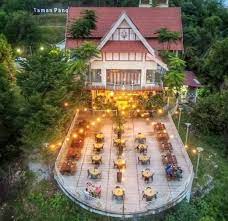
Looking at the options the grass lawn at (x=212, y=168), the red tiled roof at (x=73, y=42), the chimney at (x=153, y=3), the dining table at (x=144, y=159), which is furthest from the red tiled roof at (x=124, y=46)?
the chimney at (x=153, y=3)

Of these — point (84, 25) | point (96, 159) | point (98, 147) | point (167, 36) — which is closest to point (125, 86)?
point (167, 36)

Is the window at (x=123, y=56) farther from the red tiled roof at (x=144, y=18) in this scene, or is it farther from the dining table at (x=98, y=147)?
the dining table at (x=98, y=147)

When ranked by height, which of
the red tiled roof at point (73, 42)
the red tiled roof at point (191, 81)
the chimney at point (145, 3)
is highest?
the chimney at point (145, 3)

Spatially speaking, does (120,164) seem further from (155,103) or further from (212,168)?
(155,103)

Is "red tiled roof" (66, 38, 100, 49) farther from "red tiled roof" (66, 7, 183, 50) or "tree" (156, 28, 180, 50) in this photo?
"tree" (156, 28, 180, 50)

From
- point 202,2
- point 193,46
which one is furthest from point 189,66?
point 202,2

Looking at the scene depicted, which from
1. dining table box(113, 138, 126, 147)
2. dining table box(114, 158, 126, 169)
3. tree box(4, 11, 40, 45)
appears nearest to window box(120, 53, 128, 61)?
dining table box(113, 138, 126, 147)
